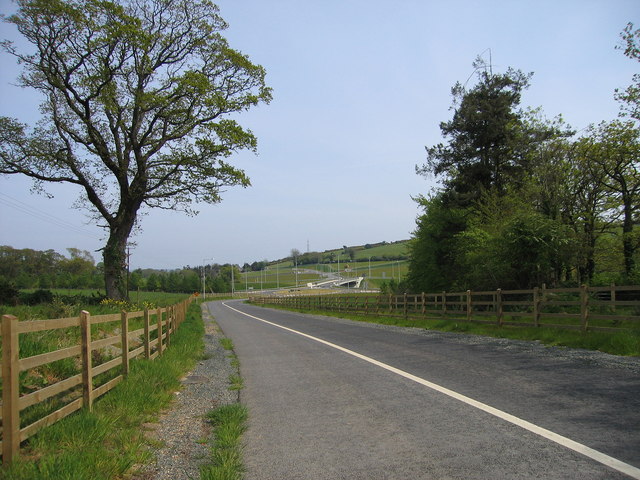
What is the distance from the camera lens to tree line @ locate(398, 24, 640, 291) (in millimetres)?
22625

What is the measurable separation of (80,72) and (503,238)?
22.1m

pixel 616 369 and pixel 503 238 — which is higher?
pixel 503 238

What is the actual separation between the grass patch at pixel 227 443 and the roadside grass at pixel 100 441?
0.65 metres

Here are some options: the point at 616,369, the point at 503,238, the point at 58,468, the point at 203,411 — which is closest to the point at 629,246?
the point at 503,238

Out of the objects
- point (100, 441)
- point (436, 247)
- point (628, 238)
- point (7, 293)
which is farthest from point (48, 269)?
point (100, 441)

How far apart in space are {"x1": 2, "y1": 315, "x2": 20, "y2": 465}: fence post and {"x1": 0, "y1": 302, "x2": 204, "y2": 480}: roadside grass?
0.12 meters

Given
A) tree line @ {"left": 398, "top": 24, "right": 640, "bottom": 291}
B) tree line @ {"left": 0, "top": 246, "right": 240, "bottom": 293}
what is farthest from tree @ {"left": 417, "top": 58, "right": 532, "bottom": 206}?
tree line @ {"left": 0, "top": 246, "right": 240, "bottom": 293}

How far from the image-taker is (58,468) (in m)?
3.52

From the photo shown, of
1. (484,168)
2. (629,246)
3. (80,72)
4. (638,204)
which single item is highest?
(80,72)

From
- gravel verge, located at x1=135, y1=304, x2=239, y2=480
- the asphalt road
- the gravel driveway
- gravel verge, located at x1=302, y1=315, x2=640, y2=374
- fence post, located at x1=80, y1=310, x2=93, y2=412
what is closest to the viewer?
the asphalt road

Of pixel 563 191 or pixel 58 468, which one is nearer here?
pixel 58 468

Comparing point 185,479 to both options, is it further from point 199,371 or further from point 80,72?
point 80,72

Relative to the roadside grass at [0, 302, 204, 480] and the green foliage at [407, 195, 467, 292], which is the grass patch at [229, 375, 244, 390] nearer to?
the roadside grass at [0, 302, 204, 480]

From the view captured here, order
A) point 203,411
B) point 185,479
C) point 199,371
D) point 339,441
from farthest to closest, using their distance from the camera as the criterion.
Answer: point 199,371, point 203,411, point 339,441, point 185,479
